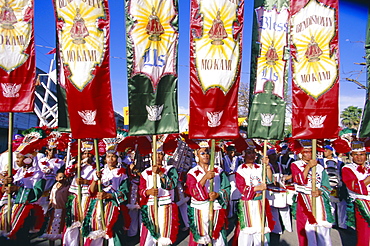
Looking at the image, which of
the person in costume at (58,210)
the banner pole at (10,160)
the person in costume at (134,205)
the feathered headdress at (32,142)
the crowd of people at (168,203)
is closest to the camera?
the banner pole at (10,160)

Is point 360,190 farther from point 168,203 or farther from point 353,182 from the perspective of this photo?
point 168,203

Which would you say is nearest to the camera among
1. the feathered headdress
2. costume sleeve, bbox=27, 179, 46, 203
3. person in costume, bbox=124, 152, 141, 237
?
costume sleeve, bbox=27, 179, 46, 203

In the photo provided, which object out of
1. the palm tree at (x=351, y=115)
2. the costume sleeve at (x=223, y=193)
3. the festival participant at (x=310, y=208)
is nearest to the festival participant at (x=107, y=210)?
the costume sleeve at (x=223, y=193)

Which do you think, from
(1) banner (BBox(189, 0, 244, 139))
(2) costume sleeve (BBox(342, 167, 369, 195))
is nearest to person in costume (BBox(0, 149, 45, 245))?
(1) banner (BBox(189, 0, 244, 139))

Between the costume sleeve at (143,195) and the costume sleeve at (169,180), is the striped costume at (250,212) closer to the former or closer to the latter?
the costume sleeve at (169,180)

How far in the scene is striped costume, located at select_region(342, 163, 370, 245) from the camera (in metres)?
4.14

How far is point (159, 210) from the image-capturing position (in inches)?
167

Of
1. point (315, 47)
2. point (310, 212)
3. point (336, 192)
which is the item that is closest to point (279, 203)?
point (310, 212)

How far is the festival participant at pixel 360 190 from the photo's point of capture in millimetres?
4141

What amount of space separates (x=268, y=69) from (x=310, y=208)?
2.45 meters

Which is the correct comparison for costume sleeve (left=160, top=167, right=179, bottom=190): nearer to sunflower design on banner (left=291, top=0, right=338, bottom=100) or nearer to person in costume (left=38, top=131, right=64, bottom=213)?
person in costume (left=38, top=131, right=64, bottom=213)

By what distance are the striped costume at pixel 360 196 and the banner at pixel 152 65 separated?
3032 millimetres

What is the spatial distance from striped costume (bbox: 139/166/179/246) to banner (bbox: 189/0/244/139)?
1.03 metres

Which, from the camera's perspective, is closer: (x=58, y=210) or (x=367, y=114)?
(x=367, y=114)
